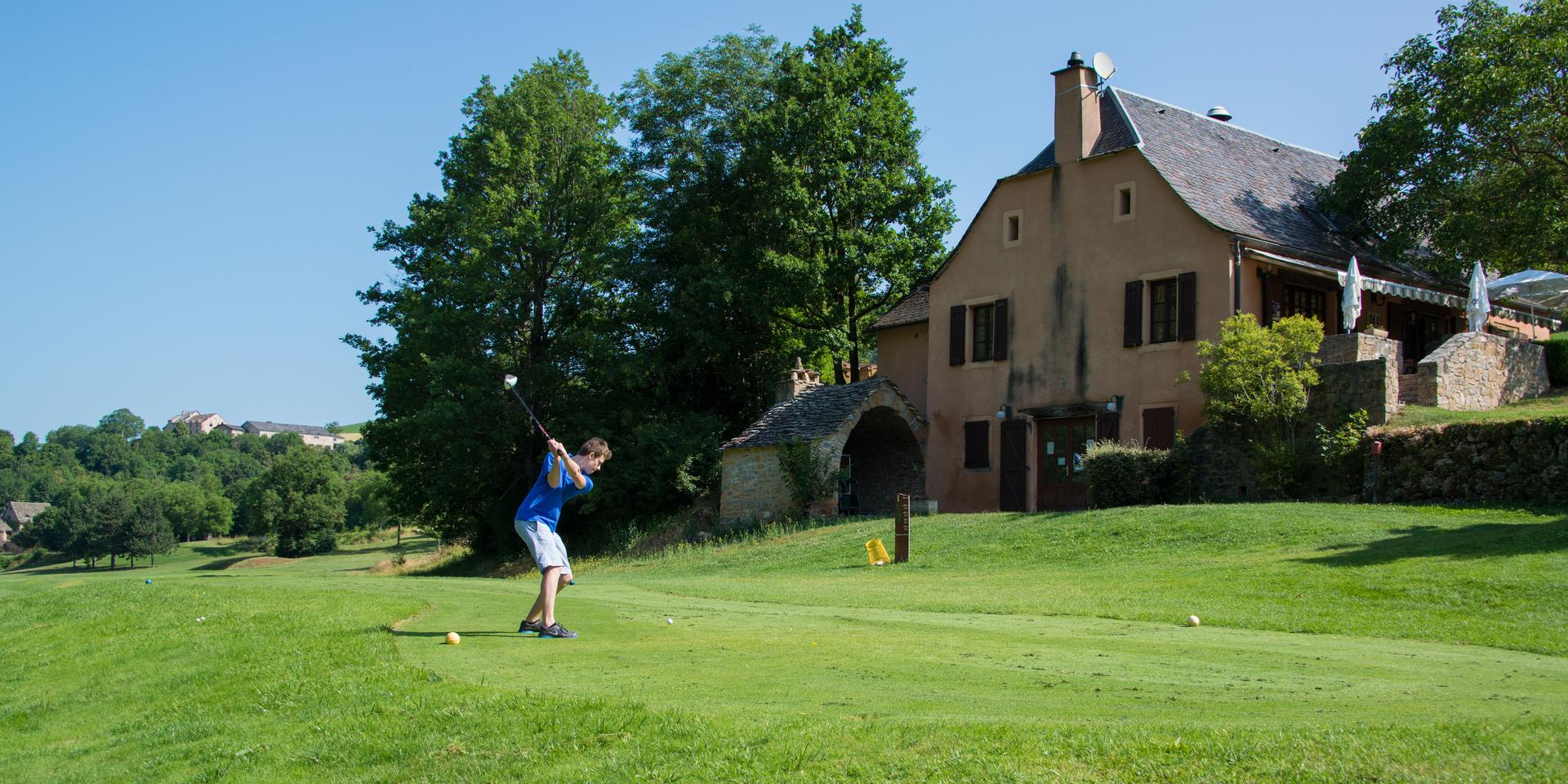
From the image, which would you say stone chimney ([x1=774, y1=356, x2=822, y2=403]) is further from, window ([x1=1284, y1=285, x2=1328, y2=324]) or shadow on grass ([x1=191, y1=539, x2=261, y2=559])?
shadow on grass ([x1=191, y1=539, x2=261, y2=559])

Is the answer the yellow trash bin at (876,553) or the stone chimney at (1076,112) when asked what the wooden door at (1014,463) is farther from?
the yellow trash bin at (876,553)

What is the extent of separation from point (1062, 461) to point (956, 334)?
5.20 m

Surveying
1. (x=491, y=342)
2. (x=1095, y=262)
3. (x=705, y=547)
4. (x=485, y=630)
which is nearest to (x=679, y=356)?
(x=491, y=342)

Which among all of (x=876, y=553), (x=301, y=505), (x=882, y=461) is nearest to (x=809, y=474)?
(x=882, y=461)

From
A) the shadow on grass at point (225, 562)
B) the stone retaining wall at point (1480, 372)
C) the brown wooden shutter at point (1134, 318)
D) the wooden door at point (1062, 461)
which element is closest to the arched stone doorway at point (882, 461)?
the wooden door at point (1062, 461)

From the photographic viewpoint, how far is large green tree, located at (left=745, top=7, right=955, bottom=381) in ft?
125

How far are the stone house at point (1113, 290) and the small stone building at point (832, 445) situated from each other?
134 cm

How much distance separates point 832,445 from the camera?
3319 cm

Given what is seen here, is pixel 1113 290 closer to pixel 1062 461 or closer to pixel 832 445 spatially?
pixel 1062 461

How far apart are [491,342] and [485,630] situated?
31.5m

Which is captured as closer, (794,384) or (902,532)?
(902,532)

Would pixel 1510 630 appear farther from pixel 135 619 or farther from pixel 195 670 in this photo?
pixel 135 619

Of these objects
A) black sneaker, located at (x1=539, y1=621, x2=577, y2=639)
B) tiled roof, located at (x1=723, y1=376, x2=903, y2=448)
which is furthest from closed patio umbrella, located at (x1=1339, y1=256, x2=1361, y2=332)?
black sneaker, located at (x1=539, y1=621, x2=577, y2=639)

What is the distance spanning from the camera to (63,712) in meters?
11.1
